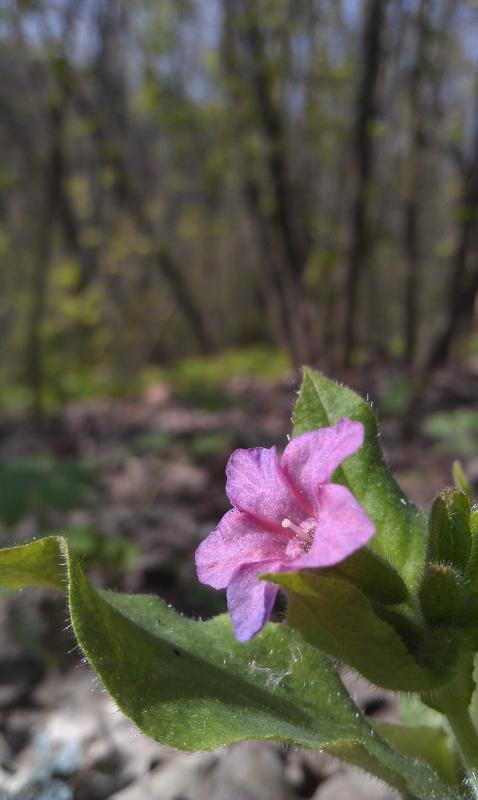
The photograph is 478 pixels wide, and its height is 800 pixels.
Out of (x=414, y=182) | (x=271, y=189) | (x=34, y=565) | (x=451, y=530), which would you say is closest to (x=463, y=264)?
(x=414, y=182)

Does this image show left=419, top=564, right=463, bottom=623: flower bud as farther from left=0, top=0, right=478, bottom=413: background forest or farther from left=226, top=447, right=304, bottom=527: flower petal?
left=0, top=0, right=478, bottom=413: background forest

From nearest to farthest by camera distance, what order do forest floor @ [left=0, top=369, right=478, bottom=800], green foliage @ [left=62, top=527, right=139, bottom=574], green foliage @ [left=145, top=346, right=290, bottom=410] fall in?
1. forest floor @ [left=0, top=369, right=478, bottom=800]
2. green foliage @ [left=62, top=527, right=139, bottom=574]
3. green foliage @ [left=145, top=346, right=290, bottom=410]

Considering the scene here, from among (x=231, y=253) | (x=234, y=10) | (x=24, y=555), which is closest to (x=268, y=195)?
(x=234, y=10)

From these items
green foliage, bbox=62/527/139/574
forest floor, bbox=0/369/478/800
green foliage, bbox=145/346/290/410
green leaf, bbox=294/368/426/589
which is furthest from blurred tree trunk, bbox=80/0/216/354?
green leaf, bbox=294/368/426/589

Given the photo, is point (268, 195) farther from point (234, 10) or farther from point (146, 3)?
point (146, 3)

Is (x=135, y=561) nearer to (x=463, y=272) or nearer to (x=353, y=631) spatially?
(x=353, y=631)
